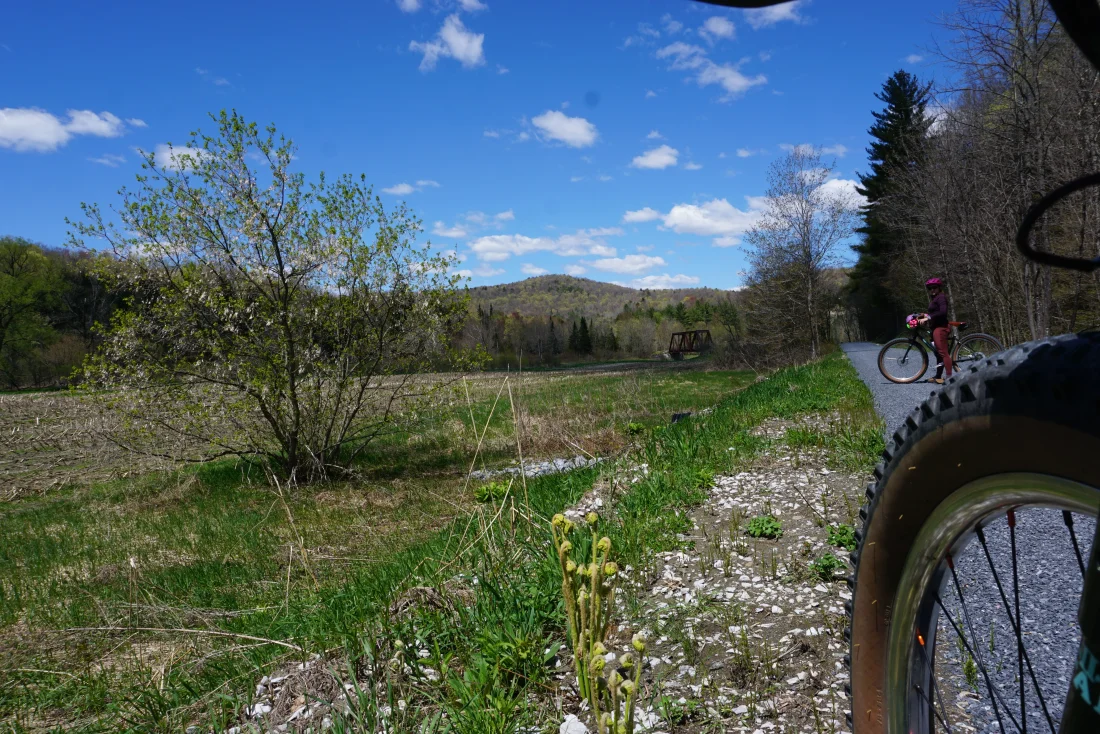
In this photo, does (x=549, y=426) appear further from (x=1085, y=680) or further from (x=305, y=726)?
(x=1085, y=680)

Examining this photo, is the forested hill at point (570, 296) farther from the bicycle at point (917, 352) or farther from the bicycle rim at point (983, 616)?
the bicycle rim at point (983, 616)

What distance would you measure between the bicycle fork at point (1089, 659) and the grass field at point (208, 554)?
2.22 metres

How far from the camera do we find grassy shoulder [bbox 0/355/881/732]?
258 centimetres

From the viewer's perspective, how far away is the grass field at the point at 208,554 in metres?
3.26

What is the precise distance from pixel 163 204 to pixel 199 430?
3.65 meters

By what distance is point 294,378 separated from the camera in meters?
10.5

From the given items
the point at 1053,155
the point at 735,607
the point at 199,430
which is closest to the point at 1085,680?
the point at 735,607

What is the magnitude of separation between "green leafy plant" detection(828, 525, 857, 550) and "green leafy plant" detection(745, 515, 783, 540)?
12.5 inches

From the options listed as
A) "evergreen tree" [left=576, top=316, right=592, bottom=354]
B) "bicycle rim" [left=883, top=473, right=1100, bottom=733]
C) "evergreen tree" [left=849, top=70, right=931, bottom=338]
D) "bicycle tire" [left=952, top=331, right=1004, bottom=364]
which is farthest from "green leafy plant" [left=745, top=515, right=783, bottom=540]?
"evergreen tree" [left=576, top=316, right=592, bottom=354]

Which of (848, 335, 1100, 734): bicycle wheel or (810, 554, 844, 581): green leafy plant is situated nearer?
(848, 335, 1100, 734): bicycle wheel

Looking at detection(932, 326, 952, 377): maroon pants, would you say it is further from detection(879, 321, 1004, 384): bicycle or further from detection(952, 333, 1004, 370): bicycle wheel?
detection(952, 333, 1004, 370): bicycle wheel

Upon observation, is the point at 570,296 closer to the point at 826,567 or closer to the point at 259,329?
the point at 259,329

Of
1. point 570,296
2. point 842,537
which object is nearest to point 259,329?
point 842,537

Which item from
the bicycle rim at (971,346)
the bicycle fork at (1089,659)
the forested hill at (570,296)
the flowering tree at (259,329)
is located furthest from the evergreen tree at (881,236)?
the forested hill at (570,296)
